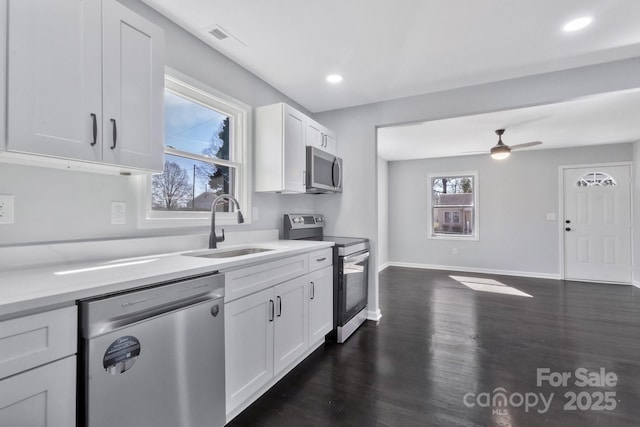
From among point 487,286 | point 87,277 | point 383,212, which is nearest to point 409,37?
point 87,277

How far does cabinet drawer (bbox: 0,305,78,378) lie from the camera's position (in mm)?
846

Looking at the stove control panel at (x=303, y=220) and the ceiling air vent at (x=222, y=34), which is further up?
the ceiling air vent at (x=222, y=34)

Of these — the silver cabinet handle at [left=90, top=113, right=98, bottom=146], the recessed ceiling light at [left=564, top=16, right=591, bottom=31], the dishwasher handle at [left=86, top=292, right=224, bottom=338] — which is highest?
the recessed ceiling light at [left=564, top=16, right=591, bottom=31]

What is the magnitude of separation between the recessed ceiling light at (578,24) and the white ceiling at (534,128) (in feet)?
3.92

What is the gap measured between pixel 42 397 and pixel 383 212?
6.12 metres

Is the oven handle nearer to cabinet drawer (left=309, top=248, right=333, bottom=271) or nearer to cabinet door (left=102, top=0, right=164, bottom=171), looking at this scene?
cabinet drawer (left=309, top=248, right=333, bottom=271)

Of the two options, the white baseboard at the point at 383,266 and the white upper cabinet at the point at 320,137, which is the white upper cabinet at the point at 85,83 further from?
the white baseboard at the point at 383,266

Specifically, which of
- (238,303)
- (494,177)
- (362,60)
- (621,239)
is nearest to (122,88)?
(238,303)

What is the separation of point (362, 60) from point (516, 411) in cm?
271

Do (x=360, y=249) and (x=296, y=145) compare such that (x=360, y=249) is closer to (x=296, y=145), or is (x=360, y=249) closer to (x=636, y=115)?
(x=296, y=145)

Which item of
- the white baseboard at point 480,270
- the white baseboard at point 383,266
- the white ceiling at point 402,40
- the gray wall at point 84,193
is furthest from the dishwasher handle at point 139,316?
the white baseboard at point 480,270

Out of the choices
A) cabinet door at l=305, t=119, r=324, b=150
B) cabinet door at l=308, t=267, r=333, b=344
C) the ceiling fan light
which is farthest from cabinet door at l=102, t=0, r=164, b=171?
the ceiling fan light

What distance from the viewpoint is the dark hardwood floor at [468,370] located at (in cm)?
179

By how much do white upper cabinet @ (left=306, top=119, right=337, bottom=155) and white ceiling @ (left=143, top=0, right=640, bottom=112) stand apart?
42 cm
